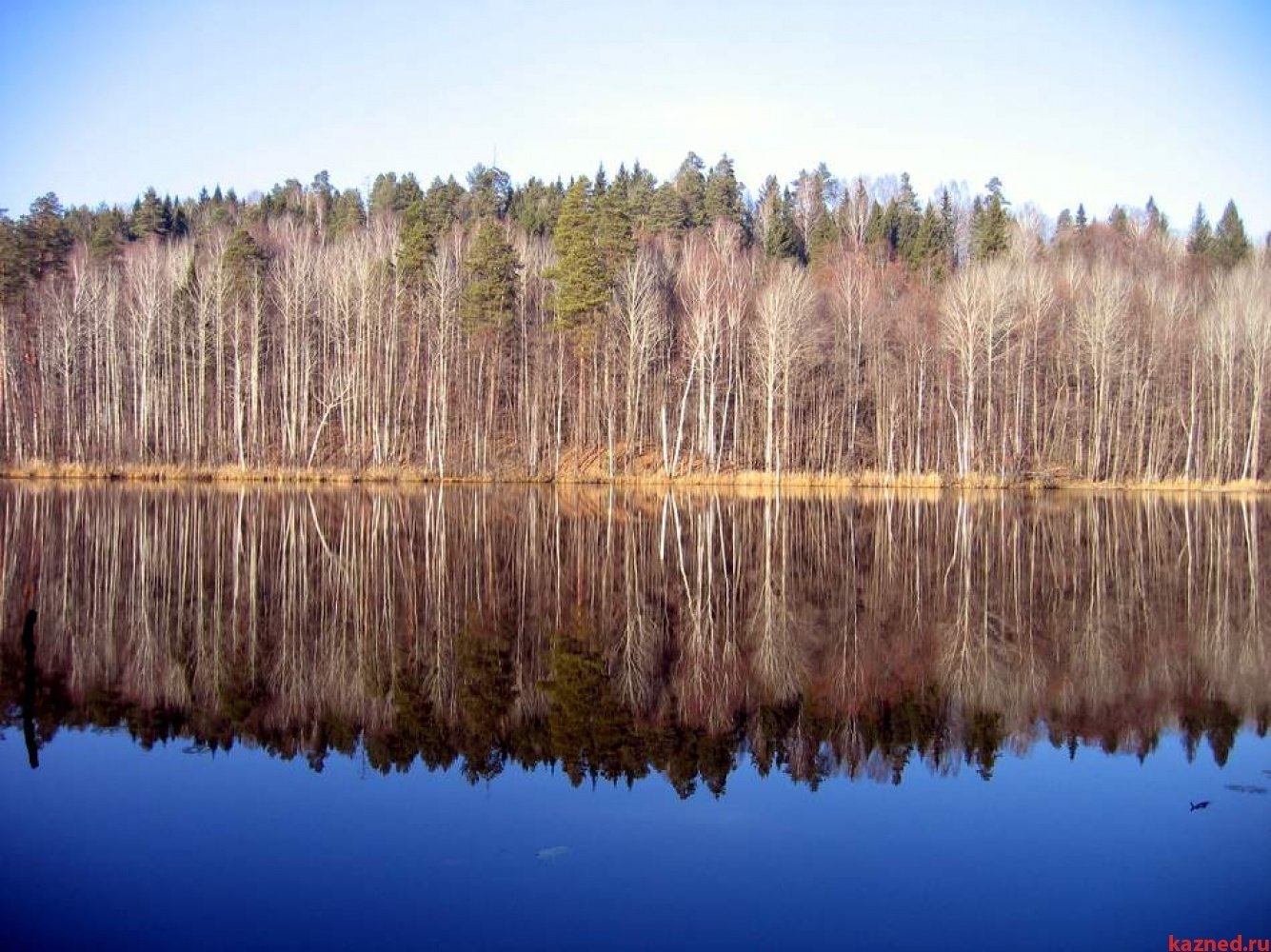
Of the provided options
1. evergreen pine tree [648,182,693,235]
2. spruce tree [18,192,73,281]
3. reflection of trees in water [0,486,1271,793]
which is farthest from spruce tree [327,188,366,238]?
reflection of trees in water [0,486,1271,793]

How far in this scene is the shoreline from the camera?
50.4m

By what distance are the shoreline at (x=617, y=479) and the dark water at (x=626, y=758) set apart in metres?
31.4

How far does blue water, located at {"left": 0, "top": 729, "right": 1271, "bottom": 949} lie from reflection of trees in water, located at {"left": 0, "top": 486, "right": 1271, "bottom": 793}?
71 centimetres

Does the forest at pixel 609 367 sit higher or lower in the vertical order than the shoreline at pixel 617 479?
higher

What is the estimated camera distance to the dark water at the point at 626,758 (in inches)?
258

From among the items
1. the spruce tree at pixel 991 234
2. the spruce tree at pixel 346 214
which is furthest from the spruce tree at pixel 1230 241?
the spruce tree at pixel 346 214

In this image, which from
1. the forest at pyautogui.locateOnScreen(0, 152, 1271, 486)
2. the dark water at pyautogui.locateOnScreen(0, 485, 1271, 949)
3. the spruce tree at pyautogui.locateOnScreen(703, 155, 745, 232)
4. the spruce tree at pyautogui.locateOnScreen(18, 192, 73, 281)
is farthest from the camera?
the spruce tree at pyautogui.locateOnScreen(703, 155, 745, 232)

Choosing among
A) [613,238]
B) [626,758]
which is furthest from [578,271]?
[626,758]

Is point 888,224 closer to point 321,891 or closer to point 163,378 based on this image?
point 163,378

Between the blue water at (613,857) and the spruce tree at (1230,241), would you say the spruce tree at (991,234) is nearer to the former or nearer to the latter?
the spruce tree at (1230,241)

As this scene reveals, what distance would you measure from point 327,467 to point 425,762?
44.9 metres

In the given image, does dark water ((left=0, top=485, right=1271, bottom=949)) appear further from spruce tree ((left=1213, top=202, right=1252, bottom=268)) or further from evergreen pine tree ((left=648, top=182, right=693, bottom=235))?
spruce tree ((left=1213, top=202, right=1252, bottom=268))

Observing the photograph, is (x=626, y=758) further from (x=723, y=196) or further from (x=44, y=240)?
(x=723, y=196)

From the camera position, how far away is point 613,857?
7328mm
